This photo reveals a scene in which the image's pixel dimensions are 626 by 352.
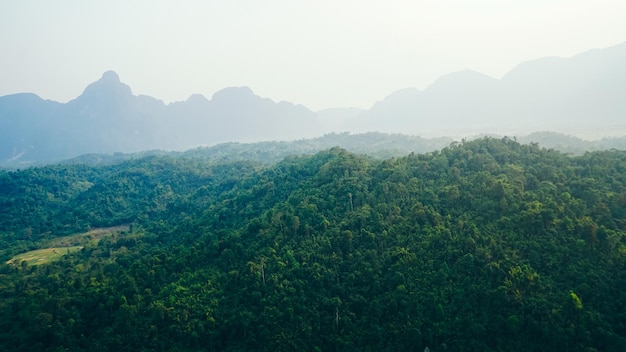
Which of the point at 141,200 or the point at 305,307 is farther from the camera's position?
the point at 141,200

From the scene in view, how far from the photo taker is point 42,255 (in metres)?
33.0

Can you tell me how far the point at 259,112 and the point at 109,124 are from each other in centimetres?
6603

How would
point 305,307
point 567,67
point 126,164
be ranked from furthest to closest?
point 567,67 < point 126,164 < point 305,307

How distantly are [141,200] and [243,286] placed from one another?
104ft

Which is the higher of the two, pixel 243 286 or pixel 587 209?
pixel 587 209

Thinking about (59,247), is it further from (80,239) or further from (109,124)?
(109,124)

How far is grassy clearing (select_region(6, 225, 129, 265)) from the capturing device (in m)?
31.8

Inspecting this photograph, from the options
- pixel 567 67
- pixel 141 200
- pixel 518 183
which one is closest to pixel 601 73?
pixel 567 67

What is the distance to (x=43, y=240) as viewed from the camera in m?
36.9

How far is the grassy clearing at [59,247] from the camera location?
31766 mm

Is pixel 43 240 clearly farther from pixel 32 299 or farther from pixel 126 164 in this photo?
pixel 126 164

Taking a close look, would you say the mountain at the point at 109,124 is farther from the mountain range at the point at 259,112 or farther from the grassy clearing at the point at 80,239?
the grassy clearing at the point at 80,239

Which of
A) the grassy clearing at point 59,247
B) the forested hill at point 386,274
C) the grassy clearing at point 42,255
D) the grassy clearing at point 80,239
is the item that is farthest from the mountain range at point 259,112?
the grassy clearing at point 42,255

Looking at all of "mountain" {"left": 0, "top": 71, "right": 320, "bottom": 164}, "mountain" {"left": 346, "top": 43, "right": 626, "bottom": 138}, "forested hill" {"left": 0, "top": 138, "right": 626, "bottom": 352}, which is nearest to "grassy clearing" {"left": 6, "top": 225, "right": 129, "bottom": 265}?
"forested hill" {"left": 0, "top": 138, "right": 626, "bottom": 352}
